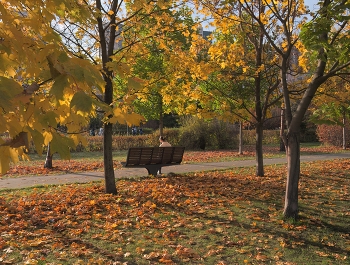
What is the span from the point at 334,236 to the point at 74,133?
4320 mm

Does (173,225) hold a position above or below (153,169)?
below

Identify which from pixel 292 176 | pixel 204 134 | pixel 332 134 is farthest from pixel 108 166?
pixel 332 134

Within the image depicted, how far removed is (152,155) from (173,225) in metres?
4.48

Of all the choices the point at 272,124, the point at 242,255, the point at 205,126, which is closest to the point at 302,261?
the point at 242,255

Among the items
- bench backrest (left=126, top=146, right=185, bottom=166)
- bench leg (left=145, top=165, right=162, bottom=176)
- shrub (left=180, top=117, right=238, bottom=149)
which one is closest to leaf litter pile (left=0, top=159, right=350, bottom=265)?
bench backrest (left=126, top=146, right=185, bottom=166)

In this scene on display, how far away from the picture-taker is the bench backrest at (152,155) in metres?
9.48

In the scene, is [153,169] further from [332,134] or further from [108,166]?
[332,134]

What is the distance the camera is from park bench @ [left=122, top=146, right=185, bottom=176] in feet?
31.2

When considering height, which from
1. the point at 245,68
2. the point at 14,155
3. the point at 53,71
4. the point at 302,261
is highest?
the point at 245,68

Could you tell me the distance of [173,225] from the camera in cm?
552

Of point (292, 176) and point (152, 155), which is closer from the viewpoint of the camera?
point (292, 176)

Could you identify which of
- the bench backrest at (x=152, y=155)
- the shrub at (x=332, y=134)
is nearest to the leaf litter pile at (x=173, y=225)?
the bench backrest at (x=152, y=155)

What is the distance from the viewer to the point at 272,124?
4194 cm

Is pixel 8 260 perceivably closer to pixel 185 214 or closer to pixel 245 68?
pixel 185 214
